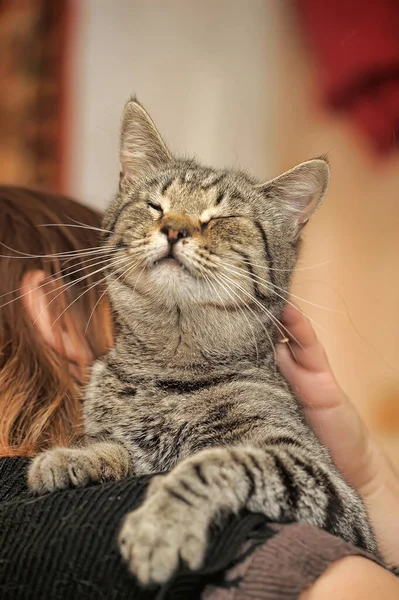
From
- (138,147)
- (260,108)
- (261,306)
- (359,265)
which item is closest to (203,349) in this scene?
(261,306)

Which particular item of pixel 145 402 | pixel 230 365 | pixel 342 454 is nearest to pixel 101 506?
pixel 145 402

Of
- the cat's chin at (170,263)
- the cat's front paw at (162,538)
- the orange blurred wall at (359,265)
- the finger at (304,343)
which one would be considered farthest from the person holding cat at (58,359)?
the orange blurred wall at (359,265)

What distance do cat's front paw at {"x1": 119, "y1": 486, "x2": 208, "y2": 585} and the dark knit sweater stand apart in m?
0.02

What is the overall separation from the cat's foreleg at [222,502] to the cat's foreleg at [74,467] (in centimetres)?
19

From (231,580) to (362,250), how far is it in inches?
55.8

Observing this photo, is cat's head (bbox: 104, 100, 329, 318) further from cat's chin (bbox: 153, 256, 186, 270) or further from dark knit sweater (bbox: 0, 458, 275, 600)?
dark knit sweater (bbox: 0, 458, 275, 600)

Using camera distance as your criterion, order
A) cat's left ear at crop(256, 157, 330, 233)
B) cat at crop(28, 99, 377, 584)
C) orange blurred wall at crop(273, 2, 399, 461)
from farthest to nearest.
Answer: orange blurred wall at crop(273, 2, 399, 461) < cat's left ear at crop(256, 157, 330, 233) < cat at crop(28, 99, 377, 584)

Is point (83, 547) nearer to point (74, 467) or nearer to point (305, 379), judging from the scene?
point (74, 467)

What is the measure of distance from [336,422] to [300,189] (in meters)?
0.53

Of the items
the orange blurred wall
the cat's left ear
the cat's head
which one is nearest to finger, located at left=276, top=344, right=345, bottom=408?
the cat's head

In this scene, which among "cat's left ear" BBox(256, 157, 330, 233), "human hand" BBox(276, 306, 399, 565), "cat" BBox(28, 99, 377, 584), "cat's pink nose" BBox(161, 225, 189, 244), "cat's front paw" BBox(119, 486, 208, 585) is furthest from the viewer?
"human hand" BBox(276, 306, 399, 565)

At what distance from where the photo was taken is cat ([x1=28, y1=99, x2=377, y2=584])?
84 centimetres

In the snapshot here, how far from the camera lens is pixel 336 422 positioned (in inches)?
52.4

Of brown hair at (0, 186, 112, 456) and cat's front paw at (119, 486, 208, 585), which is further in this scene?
brown hair at (0, 186, 112, 456)
